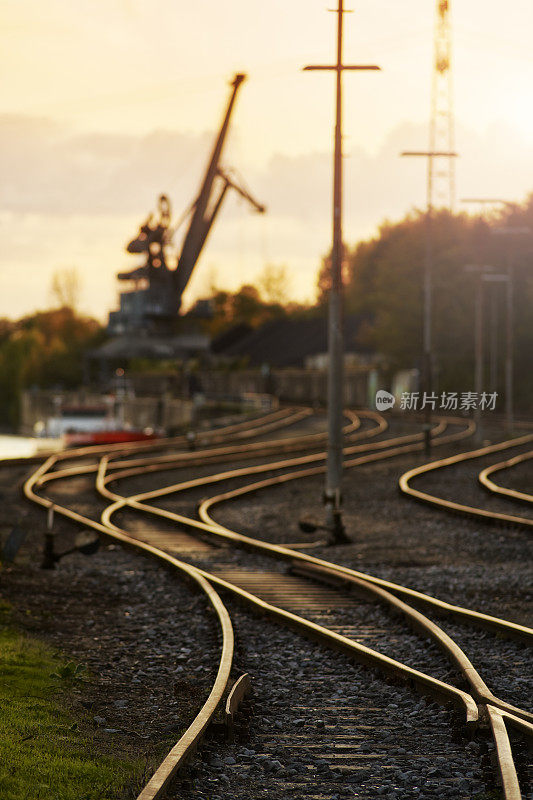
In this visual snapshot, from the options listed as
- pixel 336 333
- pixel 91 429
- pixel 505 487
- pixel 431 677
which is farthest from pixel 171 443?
pixel 431 677

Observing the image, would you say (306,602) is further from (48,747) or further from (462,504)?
(462,504)

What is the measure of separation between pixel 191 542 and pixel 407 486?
8.78 m

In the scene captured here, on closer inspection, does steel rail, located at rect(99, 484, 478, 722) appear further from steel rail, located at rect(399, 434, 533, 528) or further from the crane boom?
the crane boom

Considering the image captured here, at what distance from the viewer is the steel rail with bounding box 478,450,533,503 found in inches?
920

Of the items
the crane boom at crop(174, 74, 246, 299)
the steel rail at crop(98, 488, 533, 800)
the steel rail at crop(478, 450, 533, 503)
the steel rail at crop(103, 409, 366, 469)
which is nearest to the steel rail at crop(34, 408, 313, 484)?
the steel rail at crop(103, 409, 366, 469)

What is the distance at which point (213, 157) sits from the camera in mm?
76625

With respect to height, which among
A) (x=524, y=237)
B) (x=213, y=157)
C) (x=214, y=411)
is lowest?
(x=214, y=411)

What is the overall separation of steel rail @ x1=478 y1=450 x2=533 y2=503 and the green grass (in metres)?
15.0

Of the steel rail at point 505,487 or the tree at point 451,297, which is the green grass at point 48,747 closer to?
the steel rail at point 505,487

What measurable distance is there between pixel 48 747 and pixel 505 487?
68.5ft

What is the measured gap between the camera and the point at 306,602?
1327 centimetres

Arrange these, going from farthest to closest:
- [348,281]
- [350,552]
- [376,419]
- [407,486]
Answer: [348,281] → [376,419] → [407,486] → [350,552]

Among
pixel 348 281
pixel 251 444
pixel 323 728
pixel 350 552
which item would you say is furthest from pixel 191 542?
pixel 348 281

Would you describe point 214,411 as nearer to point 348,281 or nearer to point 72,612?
point 72,612
